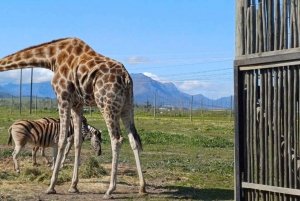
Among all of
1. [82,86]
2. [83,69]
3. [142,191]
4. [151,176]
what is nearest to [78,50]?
[83,69]

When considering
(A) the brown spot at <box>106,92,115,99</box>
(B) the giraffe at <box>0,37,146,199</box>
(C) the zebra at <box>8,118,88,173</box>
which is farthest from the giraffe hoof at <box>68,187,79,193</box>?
(C) the zebra at <box>8,118,88,173</box>

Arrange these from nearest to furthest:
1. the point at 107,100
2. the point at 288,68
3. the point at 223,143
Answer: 1. the point at 288,68
2. the point at 107,100
3. the point at 223,143

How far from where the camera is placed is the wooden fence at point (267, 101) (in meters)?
7.78

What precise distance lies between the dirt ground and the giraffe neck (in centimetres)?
263

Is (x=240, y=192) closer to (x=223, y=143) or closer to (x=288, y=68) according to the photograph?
(x=288, y=68)

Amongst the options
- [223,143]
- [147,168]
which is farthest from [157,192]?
[223,143]

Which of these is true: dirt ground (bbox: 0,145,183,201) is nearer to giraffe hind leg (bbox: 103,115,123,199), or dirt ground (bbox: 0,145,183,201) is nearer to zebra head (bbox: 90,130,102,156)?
giraffe hind leg (bbox: 103,115,123,199)

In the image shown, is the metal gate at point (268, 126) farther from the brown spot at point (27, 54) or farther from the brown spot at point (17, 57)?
the brown spot at point (17, 57)

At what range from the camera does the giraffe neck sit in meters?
12.2

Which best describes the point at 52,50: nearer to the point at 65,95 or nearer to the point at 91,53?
the point at 91,53

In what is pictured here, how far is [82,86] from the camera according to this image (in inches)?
457

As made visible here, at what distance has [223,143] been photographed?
2375 centimetres

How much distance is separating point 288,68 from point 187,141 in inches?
670

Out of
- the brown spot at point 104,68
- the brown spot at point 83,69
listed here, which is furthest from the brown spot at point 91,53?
the brown spot at point 104,68
